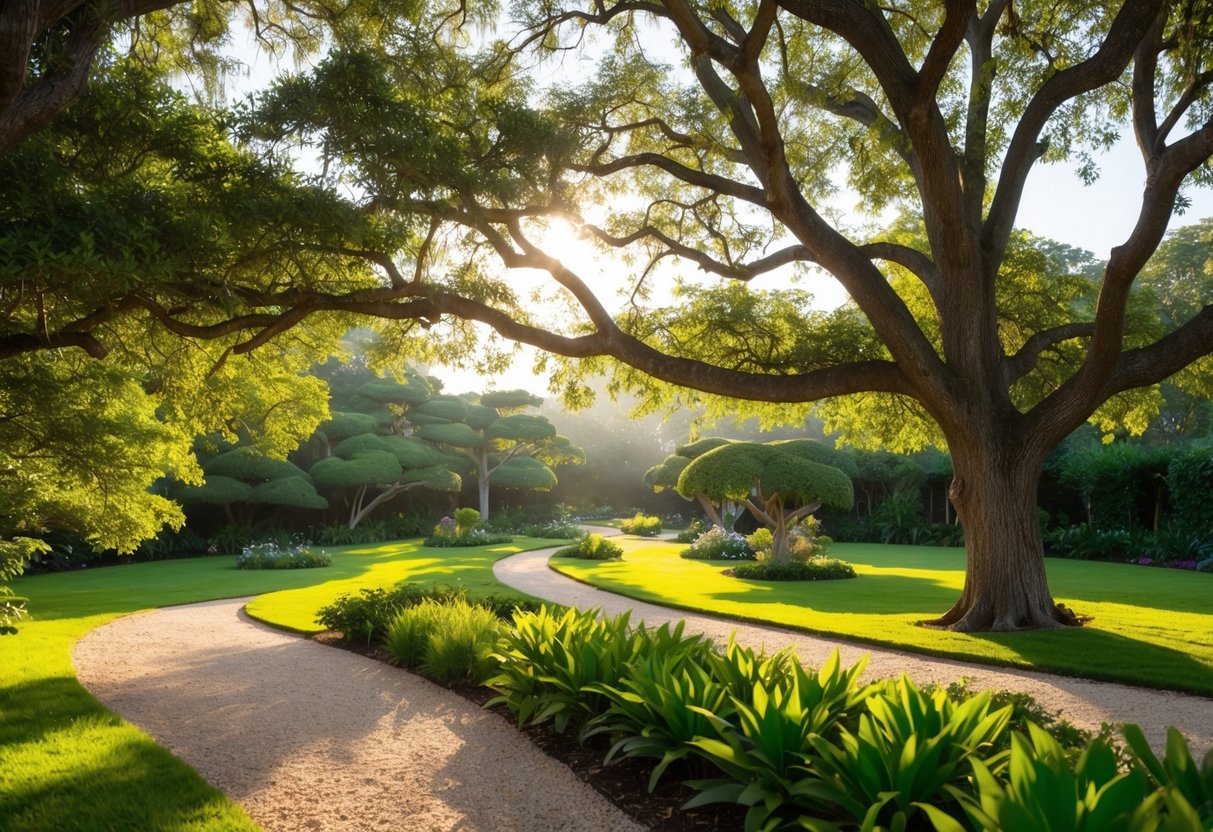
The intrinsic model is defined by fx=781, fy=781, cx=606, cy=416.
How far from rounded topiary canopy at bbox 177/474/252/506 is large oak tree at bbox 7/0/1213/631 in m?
17.6

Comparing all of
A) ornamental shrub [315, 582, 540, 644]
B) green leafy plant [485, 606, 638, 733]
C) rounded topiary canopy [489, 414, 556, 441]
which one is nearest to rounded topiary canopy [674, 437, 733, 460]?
rounded topiary canopy [489, 414, 556, 441]

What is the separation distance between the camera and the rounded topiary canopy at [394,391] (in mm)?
32406

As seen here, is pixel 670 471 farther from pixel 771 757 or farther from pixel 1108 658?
pixel 771 757

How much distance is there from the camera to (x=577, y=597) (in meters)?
12.9

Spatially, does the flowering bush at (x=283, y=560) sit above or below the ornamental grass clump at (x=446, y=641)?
below

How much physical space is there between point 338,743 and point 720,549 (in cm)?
1702

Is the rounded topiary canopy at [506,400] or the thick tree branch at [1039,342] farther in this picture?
the rounded topiary canopy at [506,400]

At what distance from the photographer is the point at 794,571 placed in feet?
55.2

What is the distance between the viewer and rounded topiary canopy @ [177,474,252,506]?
24.3 metres

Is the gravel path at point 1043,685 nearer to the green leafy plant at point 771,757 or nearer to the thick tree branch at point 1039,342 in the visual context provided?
the green leafy plant at point 771,757

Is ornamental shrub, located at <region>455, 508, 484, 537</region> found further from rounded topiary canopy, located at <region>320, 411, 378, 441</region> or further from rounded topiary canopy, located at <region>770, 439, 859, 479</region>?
rounded topiary canopy, located at <region>770, 439, 859, 479</region>

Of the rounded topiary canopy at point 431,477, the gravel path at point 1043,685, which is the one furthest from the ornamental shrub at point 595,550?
the rounded topiary canopy at point 431,477

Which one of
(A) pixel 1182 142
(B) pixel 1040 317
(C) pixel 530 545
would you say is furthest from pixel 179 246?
(C) pixel 530 545

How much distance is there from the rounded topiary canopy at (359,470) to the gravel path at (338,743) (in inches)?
763
